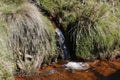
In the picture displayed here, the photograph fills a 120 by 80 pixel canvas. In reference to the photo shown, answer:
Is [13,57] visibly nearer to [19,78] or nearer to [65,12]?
[19,78]

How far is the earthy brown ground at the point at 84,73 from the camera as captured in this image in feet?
18.9

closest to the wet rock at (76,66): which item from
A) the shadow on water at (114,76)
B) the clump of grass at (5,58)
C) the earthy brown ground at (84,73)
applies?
the earthy brown ground at (84,73)

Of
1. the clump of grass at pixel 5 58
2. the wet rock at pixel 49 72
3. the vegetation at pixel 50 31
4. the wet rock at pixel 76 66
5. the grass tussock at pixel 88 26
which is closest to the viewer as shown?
the clump of grass at pixel 5 58

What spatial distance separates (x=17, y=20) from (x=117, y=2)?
9.79 feet

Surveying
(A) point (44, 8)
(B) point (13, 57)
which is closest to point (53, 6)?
(A) point (44, 8)

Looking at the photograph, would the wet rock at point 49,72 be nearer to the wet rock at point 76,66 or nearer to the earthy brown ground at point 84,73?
the earthy brown ground at point 84,73

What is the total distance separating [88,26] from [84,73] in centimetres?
101

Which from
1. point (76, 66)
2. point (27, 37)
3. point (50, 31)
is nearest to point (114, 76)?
point (76, 66)

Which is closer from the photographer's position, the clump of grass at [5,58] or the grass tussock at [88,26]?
the clump of grass at [5,58]

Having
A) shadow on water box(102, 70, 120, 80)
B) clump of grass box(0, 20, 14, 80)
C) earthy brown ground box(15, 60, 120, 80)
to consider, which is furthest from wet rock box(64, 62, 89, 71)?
clump of grass box(0, 20, 14, 80)

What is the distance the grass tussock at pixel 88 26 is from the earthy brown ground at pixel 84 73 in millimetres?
289

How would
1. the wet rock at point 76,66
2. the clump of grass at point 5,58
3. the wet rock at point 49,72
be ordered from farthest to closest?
the wet rock at point 76,66
the wet rock at point 49,72
the clump of grass at point 5,58

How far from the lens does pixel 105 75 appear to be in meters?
6.04

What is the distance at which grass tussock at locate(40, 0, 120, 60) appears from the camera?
6488 millimetres
